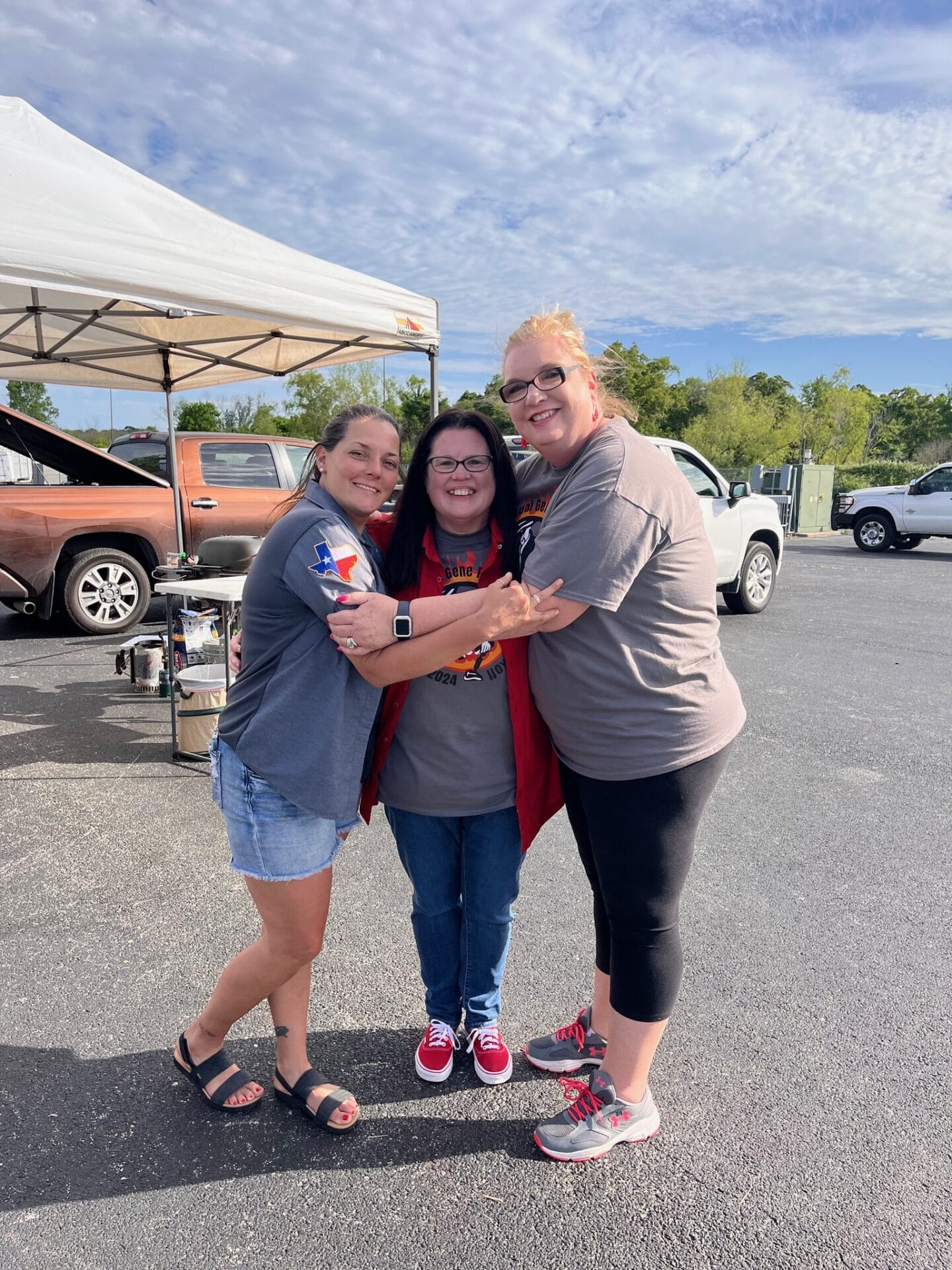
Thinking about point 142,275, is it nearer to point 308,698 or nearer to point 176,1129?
point 308,698

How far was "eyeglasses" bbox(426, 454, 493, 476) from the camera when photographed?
2.03 m

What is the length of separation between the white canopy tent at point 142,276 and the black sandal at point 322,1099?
3.16 metres

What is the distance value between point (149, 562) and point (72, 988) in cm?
624

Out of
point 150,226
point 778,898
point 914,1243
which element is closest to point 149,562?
point 150,226

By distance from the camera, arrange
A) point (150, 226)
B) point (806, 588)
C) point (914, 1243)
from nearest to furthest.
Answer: point (914, 1243)
point (150, 226)
point (806, 588)

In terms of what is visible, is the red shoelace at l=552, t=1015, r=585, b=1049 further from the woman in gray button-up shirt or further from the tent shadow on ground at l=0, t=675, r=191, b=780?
the tent shadow on ground at l=0, t=675, r=191, b=780

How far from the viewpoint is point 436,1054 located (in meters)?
2.33

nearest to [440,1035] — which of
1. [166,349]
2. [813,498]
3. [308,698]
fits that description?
[308,698]

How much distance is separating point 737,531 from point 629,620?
7654 millimetres

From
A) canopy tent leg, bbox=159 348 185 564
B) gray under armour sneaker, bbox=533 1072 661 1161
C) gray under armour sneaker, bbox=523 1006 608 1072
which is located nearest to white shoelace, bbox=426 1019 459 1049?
gray under armour sneaker, bbox=523 1006 608 1072

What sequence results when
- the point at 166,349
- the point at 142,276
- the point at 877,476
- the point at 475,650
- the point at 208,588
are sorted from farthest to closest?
the point at 877,476 < the point at 166,349 < the point at 208,588 < the point at 142,276 < the point at 475,650

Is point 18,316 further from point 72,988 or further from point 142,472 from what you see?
point 72,988

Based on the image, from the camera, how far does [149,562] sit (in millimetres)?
8375

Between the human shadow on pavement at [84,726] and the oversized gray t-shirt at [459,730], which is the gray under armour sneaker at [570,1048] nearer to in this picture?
the oversized gray t-shirt at [459,730]
